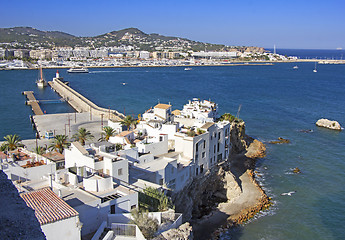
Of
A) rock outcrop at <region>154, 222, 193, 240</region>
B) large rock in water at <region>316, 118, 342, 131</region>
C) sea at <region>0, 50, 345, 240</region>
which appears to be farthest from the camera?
large rock in water at <region>316, 118, 342, 131</region>

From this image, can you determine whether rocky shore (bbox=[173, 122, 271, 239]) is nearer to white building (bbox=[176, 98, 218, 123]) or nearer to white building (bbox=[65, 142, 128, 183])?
white building (bbox=[65, 142, 128, 183])

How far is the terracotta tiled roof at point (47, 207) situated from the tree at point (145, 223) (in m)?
2.51

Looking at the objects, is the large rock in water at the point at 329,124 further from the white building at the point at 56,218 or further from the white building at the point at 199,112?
the white building at the point at 56,218

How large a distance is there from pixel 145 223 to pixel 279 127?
3818 centimetres

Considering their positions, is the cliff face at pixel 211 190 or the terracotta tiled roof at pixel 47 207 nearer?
the terracotta tiled roof at pixel 47 207

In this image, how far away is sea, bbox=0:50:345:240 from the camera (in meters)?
22.9

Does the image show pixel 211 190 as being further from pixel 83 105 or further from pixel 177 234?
pixel 83 105

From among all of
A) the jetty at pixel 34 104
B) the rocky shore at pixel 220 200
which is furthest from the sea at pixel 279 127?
the jetty at pixel 34 104

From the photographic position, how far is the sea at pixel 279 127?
2286cm

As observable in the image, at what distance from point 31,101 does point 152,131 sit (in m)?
43.7

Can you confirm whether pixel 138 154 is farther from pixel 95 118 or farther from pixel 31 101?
pixel 31 101

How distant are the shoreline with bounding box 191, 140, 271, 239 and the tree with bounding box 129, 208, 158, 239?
324 inches

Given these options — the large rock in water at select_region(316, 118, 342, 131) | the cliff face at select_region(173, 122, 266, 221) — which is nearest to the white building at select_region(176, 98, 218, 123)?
the cliff face at select_region(173, 122, 266, 221)

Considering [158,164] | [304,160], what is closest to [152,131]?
[158,164]
